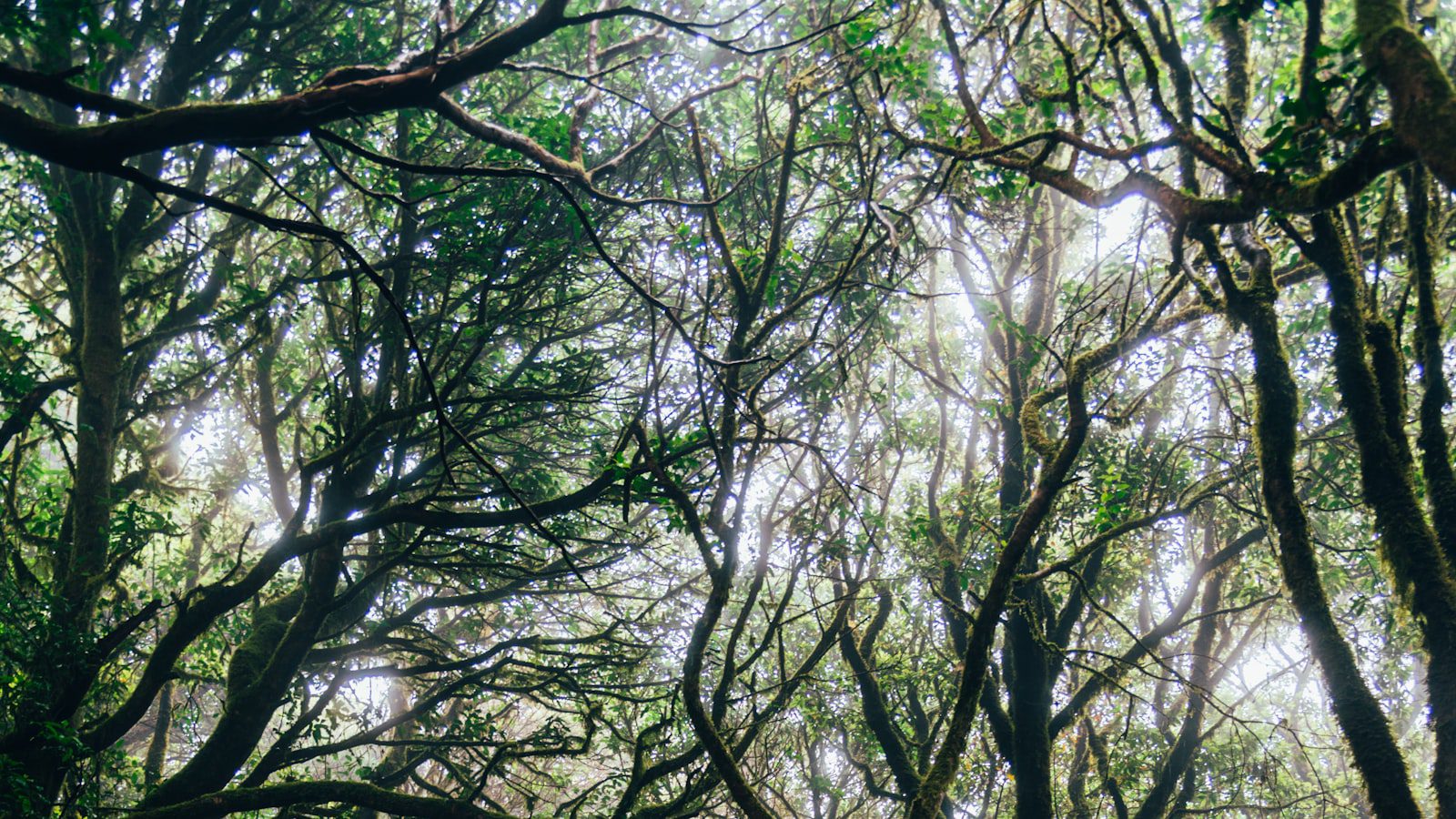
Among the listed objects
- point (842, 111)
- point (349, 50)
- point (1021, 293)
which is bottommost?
point (842, 111)

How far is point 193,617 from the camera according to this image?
572 centimetres

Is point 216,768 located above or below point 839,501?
below

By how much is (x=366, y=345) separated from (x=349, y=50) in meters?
2.43

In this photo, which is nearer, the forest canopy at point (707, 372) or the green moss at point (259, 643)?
the forest canopy at point (707, 372)

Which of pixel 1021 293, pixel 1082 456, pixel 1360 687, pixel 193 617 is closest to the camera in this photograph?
pixel 1360 687

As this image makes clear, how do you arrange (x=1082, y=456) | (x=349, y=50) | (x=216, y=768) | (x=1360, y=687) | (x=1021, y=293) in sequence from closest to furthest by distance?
(x=1360, y=687) < (x=216, y=768) < (x=349, y=50) < (x=1082, y=456) < (x=1021, y=293)

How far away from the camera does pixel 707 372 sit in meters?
7.27

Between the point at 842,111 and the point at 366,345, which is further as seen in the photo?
the point at 366,345

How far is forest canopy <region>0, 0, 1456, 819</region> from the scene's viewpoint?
382cm

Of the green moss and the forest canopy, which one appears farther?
the green moss

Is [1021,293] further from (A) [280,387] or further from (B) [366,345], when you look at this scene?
Result: (A) [280,387]

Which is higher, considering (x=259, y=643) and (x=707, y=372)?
(x=707, y=372)

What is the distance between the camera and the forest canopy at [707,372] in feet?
12.5

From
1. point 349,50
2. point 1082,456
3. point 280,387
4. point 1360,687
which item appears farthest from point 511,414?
point 1360,687
